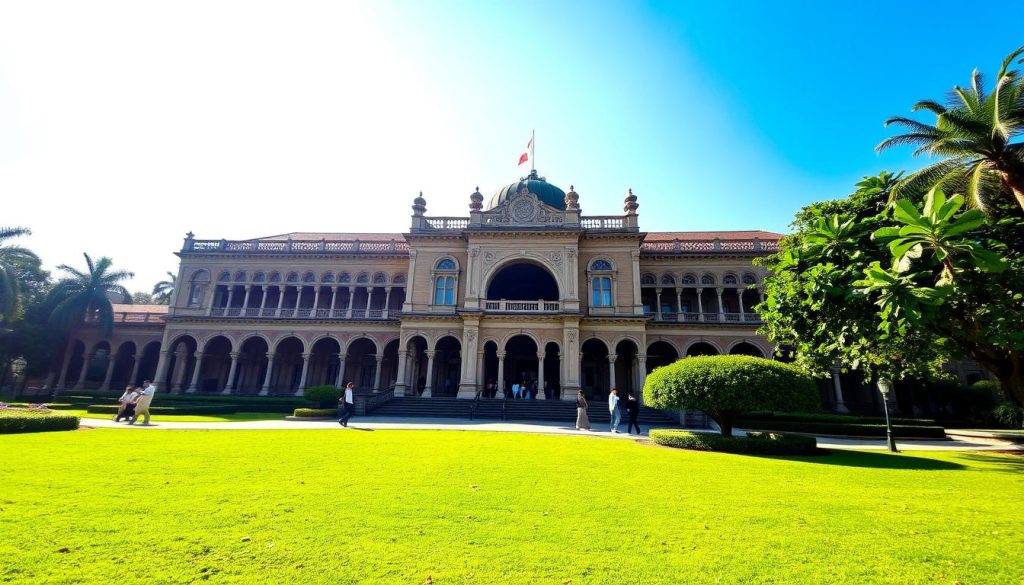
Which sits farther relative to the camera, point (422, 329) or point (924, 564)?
point (422, 329)

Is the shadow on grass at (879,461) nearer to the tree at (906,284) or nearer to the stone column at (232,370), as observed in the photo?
the tree at (906,284)

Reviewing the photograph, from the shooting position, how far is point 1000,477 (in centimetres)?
920

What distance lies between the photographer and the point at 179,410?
67.4 ft

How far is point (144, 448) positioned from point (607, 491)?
983 centimetres

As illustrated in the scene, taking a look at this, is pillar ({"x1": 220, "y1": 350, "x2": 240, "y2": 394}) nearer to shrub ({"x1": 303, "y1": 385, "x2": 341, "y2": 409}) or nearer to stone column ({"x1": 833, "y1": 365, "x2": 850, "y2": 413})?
shrub ({"x1": 303, "y1": 385, "x2": 341, "y2": 409})

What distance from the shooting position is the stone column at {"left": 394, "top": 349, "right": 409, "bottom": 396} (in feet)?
90.2

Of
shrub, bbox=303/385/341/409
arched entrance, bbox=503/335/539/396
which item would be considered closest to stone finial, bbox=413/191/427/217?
arched entrance, bbox=503/335/539/396

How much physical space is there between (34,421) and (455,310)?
19671mm

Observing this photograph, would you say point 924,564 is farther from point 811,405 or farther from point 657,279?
point 657,279

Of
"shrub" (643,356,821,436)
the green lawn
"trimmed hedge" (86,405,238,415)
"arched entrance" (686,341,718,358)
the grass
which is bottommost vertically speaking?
the grass

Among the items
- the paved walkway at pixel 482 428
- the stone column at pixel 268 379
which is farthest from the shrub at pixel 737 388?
the stone column at pixel 268 379

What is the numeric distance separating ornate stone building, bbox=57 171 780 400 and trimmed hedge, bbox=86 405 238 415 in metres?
9.02

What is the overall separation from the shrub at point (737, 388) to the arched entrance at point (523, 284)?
64.6ft

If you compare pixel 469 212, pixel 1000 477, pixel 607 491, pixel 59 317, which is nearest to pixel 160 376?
pixel 59 317
